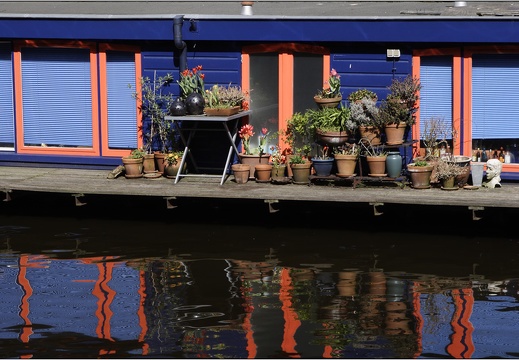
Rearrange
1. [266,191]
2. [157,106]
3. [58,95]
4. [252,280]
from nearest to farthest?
[252,280] → [266,191] → [157,106] → [58,95]

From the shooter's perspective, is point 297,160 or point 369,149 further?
point 297,160

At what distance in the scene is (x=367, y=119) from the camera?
17469mm

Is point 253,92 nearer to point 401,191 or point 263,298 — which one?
point 401,191

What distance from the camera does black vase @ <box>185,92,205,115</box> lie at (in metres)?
17.8

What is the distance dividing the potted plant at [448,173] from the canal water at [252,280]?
420mm

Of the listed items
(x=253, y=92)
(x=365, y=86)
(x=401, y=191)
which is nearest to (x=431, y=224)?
(x=401, y=191)

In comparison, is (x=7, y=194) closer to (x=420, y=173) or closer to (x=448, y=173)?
(x=420, y=173)

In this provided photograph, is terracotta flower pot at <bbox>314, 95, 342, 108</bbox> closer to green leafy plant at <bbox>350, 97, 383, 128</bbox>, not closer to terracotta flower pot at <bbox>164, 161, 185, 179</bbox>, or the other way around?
green leafy plant at <bbox>350, 97, 383, 128</bbox>

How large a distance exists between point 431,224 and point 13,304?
23.0ft

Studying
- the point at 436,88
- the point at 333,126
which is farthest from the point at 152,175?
the point at 436,88

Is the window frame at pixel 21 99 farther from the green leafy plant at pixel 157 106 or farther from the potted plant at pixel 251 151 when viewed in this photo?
the potted plant at pixel 251 151

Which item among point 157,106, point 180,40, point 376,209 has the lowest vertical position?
point 376,209

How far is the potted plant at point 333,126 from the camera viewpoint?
57.6ft

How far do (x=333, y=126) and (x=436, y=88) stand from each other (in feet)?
5.97
